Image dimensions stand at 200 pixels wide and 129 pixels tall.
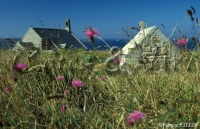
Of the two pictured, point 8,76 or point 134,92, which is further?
point 8,76

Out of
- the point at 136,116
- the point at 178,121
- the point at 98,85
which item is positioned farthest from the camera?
the point at 98,85

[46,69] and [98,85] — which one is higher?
[46,69]

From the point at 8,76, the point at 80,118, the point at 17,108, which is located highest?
the point at 8,76

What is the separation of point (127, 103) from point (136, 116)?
90 cm

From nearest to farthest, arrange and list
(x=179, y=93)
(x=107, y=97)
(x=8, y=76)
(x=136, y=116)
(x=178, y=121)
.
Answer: (x=136, y=116), (x=178, y=121), (x=179, y=93), (x=8, y=76), (x=107, y=97)

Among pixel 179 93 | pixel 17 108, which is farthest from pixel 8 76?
pixel 179 93

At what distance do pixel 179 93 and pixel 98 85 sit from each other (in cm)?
120

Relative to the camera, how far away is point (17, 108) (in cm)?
195

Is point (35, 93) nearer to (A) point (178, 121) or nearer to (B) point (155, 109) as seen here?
(B) point (155, 109)

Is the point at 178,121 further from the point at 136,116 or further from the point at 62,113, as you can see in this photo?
the point at 62,113

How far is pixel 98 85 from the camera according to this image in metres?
3.25

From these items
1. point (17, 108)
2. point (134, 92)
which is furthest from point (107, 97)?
point (17, 108)

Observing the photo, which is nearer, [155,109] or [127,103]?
[155,109]

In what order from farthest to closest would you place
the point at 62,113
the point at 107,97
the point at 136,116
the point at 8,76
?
the point at 107,97, the point at 8,76, the point at 62,113, the point at 136,116
